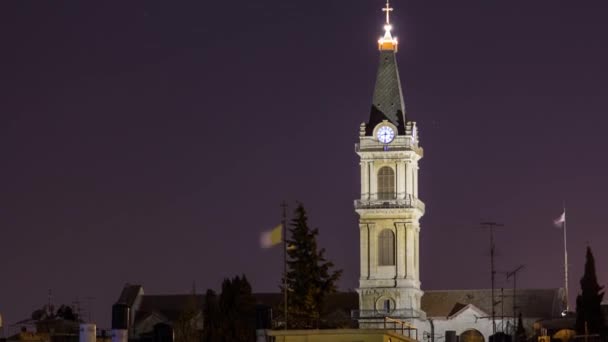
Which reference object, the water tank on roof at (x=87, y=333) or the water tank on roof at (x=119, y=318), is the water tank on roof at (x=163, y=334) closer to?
the water tank on roof at (x=119, y=318)

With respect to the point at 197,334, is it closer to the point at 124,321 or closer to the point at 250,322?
the point at 250,322

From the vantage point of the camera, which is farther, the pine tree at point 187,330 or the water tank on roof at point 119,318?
the pine tree at point 187,330

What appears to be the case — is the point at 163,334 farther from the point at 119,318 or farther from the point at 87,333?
the point at 87,333

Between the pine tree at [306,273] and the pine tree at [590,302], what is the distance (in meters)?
17.3

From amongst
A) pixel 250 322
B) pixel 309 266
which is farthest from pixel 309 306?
pixel 250 322

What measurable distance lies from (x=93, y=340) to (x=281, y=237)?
56.6 feet

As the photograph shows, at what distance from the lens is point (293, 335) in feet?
323

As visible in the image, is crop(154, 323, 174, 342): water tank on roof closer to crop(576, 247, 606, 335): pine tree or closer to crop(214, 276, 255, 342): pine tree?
crop(214, 276, 255, 342): pine tree

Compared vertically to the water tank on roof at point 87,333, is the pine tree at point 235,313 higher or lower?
higher

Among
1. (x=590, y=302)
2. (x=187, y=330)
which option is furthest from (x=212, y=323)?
→ (x=590, y=302)

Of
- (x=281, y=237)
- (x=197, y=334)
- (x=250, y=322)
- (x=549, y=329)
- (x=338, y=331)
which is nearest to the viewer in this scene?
(x=338, y=331)

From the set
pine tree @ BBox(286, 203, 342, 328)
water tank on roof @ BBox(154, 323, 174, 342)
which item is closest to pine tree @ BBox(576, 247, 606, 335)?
pine tree @ BBox(286, 203, 342, 328)

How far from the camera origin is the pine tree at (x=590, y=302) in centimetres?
15275

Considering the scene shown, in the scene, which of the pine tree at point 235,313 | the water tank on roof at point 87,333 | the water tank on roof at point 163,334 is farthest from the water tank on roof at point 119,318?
the pine tree at point 235,313
